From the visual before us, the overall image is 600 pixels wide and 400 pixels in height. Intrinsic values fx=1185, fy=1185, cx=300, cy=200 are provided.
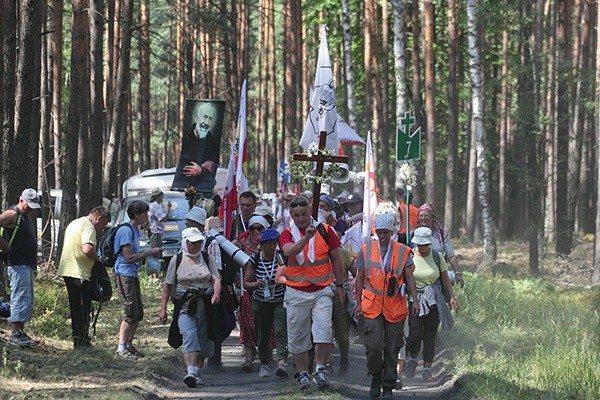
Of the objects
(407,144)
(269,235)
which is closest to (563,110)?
(407,144)

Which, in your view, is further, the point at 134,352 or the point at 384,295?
the point at 134,352

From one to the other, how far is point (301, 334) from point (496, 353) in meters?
3.13

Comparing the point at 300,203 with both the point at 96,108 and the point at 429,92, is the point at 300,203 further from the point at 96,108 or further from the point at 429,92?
the point at 429,92

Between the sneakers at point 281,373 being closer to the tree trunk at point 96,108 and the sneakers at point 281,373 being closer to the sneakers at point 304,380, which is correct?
the sneakers at point 304,380

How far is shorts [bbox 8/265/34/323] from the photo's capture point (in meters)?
14.1

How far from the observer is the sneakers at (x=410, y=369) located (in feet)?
46.2

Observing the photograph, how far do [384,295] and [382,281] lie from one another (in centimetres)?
15

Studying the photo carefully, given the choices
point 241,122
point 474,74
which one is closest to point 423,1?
point 474,74

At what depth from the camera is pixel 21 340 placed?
46.6ft

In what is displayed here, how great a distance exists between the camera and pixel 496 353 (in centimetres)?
1423

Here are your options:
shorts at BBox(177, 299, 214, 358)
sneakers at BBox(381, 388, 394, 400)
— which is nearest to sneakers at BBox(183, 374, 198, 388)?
shorts at BBox(177, 299, 214, 358)

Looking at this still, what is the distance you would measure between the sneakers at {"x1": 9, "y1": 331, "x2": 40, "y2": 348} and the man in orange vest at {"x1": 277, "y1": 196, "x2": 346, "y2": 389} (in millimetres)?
3703

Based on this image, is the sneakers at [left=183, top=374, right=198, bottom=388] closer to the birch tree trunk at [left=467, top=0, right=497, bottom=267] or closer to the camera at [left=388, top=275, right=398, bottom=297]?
the camera at [left=388, top=275, right=398, bottom=297]

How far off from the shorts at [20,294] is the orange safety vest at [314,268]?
382 cm
